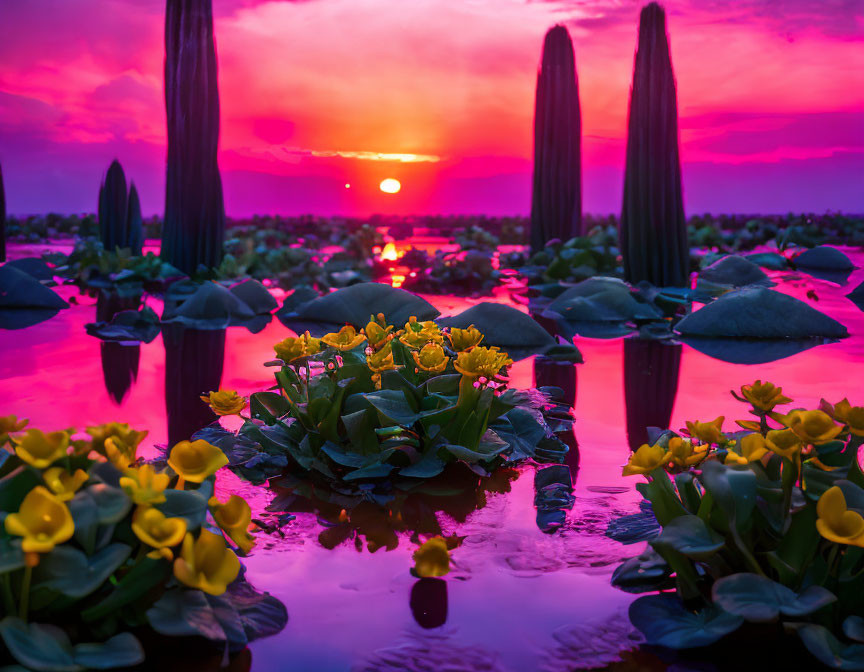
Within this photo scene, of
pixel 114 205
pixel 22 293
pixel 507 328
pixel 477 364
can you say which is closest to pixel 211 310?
pixel 22 293

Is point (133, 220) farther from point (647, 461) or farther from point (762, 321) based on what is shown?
point (647, 461)

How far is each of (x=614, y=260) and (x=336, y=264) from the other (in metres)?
4.35

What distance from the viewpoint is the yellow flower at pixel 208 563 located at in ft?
4.42

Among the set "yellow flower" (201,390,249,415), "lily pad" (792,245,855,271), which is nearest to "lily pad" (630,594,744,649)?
"yellow flower" (201,390,249,415)

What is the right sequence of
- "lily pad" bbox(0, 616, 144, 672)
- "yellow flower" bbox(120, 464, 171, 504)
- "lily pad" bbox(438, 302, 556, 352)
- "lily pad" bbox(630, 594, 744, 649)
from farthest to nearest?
"lily pad" bbox(438, 302, 556, 352), "lily pad" bbox(630, 594, 744, 649), "yellow flower" bbox(120, 464, 171, 504), "lily pad" bbox(0, 616, 144, 672)

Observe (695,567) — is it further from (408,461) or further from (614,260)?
(614,260)

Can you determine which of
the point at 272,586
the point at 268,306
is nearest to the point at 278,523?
the point at 272,586

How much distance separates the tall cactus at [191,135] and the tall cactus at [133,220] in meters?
2.85

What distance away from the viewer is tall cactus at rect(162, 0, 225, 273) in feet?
29.5

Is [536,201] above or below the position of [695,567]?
above

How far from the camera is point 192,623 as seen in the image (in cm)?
138

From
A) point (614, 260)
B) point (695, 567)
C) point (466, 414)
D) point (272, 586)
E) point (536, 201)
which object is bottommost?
point (272, 586)

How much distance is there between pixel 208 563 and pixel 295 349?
1.21 meters

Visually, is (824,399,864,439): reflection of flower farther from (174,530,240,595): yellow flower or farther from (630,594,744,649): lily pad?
(174,530,240,595): yellow flower
